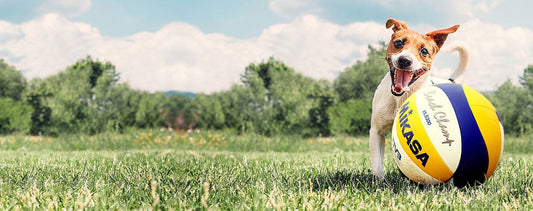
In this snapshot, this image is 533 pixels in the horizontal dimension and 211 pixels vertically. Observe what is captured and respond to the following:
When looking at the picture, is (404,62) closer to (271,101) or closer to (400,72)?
(400,72)

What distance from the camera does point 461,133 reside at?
292 centimetres

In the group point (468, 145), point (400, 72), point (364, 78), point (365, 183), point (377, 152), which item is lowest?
point (365, 183)

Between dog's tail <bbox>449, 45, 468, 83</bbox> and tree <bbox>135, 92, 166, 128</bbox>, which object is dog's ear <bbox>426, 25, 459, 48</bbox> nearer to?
dog's tail <bbox>449, 45, 468, 83</bbox>

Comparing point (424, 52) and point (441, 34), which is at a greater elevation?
point (441, 34)

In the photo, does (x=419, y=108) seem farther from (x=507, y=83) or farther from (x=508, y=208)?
(x=507, y=83)

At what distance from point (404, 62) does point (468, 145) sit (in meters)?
0.87

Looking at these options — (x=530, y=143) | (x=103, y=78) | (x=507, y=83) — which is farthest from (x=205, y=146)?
(x=507, y=83)

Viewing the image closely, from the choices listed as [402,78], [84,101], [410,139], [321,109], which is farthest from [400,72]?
[321,109]

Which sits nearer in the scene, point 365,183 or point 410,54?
point 410,54

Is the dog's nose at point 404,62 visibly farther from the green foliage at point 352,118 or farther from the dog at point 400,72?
the green foliage at point 352,118

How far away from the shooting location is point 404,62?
3221 millimetres

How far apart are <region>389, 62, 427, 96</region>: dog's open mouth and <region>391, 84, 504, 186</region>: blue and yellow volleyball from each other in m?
0.21

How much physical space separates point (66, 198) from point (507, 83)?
76.9 ft

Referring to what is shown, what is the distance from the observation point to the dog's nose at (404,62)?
3201 mm
